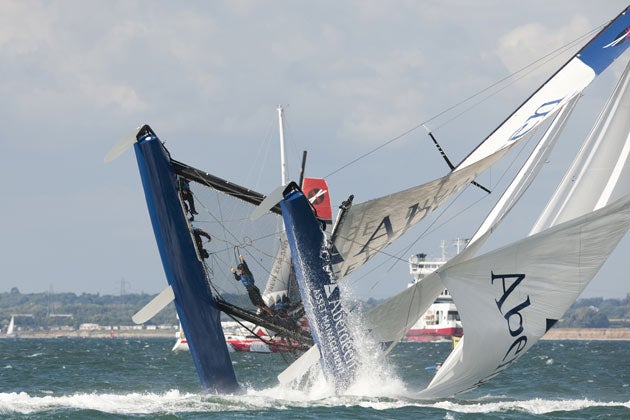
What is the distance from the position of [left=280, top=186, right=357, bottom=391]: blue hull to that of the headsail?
15.2 inches

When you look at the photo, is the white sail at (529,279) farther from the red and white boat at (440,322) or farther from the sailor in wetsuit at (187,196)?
the red and white boat at (440,322)

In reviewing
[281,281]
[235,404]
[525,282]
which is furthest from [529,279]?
[281,281]

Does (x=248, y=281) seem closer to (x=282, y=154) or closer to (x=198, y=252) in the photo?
(x=198, y=252)

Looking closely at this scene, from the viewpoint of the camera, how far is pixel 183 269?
22828mm

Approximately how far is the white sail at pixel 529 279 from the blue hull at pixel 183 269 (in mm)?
5831

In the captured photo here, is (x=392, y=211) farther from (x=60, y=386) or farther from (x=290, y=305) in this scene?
(x=60, y=386)

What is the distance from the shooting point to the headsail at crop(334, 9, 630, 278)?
21.1 meters

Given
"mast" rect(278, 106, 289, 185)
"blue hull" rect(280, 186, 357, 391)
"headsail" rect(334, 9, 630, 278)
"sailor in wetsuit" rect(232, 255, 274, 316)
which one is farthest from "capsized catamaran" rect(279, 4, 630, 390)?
"mast" rect(278, 106, 289, 185)

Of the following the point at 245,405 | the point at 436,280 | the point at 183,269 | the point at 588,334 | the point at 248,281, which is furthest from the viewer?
Result: the point at 588,334

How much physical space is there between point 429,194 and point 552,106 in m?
3.37

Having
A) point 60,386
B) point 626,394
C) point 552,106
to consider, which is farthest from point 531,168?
point 60,386

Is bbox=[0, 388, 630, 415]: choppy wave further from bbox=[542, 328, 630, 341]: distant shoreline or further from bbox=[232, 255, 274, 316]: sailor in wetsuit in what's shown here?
bbox=[542, 328, 630, 341]: distant shoreline

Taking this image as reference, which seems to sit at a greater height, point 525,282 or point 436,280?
point 436,280

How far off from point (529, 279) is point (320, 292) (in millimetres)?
4351
